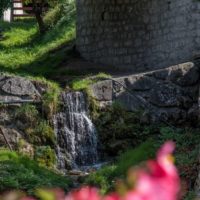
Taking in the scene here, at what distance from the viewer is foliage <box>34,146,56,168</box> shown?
11.8 meters

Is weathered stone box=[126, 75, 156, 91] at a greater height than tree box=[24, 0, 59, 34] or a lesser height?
lesser

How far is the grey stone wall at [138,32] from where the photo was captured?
1430 centimetres

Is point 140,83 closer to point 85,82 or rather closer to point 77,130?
point 85,82

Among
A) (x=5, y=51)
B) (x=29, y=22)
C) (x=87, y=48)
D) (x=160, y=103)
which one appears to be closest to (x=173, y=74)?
(x=160, y=103)

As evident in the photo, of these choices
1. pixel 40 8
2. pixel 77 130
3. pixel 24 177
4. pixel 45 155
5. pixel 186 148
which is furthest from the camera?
pixel 40 8

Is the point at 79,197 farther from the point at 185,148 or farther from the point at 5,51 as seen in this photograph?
the point at 5,51

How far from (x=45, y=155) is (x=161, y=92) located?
2.86 m

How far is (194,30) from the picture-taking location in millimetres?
14109

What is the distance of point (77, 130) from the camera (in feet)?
41.7

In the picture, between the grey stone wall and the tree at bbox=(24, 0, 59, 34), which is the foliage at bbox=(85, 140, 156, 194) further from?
the tree at bbox=(24, 0, 59, 34)

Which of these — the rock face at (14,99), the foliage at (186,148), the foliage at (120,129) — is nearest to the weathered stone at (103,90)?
the foliage at (120,129)

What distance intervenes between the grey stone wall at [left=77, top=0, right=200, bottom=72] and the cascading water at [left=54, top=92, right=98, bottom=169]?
2857mm

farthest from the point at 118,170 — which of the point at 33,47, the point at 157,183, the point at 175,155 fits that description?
the point at 33,47

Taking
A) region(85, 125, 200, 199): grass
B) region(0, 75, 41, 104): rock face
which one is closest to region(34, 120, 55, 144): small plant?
region(0, 75, 41, 104): rock face
